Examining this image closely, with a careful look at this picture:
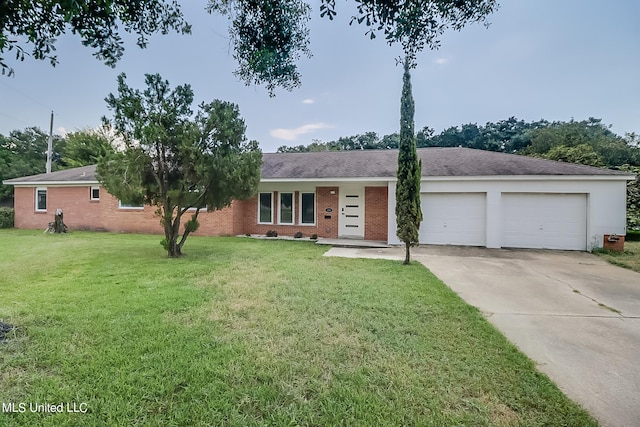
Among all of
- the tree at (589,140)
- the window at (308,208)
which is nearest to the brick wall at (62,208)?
the window at (308,208)

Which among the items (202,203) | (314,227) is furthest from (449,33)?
(314,227)

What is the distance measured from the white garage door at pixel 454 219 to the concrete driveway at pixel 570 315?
2.20 meters

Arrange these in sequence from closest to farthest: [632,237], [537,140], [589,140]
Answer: [632,237]
[589,140]
[537,140]

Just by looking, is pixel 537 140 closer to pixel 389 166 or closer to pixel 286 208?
pixel 389 166

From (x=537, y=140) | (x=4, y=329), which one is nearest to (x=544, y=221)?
(x=4, y=329)

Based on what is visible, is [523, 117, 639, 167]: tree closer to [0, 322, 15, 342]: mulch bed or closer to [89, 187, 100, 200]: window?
[0, 322, 15, 342]: mulch bed

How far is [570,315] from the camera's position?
13.7 ft

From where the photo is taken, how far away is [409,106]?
7.61m

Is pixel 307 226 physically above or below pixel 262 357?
above

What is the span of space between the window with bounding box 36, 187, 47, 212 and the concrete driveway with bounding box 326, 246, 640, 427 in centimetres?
1800

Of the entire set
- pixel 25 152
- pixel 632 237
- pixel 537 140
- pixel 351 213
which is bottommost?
pixel 632 237

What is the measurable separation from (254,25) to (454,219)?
32.8 ft

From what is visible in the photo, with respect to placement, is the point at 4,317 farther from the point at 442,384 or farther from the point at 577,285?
the point at 577,285

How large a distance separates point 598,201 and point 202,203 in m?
13.0
